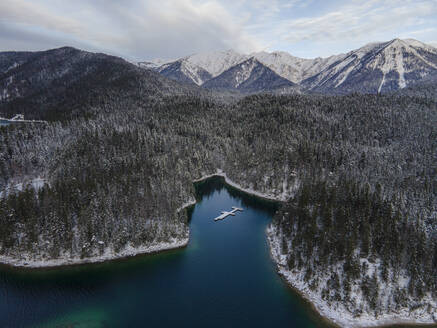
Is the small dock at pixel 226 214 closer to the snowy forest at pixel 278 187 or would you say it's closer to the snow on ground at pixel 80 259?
the snowy forest at pixel 278 187

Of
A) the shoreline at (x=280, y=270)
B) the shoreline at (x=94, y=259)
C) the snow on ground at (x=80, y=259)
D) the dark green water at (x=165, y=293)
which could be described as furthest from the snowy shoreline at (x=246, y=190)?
the snow on ground at (x=80, y=259)

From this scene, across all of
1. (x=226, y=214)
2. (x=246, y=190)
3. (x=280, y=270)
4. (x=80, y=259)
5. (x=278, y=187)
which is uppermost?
(x=278, y=187)

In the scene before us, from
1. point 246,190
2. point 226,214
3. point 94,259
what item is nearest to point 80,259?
point 94,259

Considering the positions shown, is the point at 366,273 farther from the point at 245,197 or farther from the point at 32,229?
the point at 32,229

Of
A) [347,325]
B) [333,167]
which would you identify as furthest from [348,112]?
[347,325]

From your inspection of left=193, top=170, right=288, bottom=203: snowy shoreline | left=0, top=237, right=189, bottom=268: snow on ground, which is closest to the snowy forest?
left=0, top=237, right=189, bottom=268: snow on ground

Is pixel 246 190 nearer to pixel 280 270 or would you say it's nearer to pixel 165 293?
pixel 280 270
